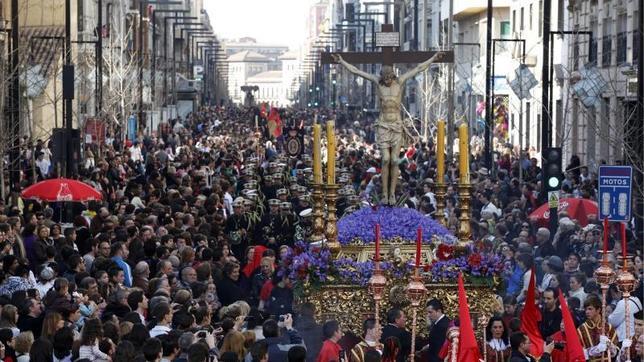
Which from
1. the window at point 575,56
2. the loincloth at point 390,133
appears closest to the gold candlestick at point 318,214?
the loincloth at point 390,133

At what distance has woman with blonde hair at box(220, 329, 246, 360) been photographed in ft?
46.8

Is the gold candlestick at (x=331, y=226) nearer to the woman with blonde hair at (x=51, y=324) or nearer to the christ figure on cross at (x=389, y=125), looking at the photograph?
the christ figure on cross at (x=389, y=125)

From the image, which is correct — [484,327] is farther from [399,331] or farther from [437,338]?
[399,331]

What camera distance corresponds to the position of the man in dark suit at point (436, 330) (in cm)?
1518

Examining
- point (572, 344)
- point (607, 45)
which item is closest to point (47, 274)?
point (572, 344)

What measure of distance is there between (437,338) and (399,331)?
1.04ft

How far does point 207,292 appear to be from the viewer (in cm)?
1823

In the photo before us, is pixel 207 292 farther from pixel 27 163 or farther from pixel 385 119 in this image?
pixel 27 163

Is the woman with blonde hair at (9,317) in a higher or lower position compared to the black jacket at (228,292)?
higher

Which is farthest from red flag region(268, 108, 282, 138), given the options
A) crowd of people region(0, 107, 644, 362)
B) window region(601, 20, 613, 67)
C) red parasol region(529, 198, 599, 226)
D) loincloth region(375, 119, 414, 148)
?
loincloth region(375, 119, 414, 148)

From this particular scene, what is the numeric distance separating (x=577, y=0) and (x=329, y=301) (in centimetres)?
3871

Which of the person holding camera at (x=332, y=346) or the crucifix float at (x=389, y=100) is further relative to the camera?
the crucifix float at (x=389, y=100)

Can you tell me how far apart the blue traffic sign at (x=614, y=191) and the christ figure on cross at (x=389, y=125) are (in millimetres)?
2790

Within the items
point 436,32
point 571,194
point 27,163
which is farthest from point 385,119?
point 436,32
